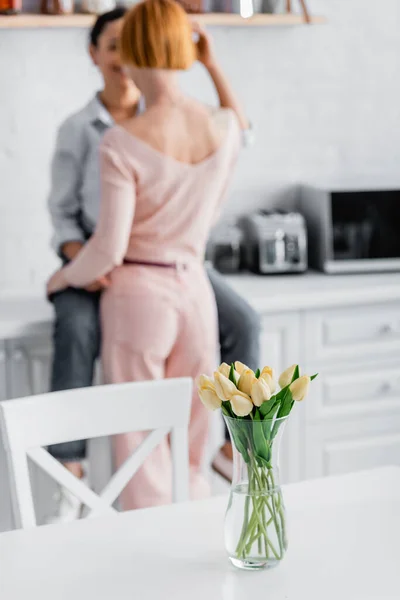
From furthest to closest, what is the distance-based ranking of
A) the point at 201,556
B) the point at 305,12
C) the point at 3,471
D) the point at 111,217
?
the point at 305,12 → the point at 3,471 → the point at 111,217 → the point at 201,556

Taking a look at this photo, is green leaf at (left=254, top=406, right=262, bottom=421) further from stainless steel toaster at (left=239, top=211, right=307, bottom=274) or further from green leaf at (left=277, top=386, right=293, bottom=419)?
stainless steel toaster at (left=239, top=211, right=307, bottom=274)

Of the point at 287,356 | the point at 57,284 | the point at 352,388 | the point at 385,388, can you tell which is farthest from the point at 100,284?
the point at 385,388

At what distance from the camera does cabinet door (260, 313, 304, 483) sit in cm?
277

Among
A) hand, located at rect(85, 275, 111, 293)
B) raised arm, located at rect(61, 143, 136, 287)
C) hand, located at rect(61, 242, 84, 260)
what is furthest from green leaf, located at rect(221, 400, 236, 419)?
hand, located at rect(61, 242, 84, 260)

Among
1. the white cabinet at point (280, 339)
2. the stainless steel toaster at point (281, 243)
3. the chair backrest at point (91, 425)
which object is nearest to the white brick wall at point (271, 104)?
the stainless steel toaster at point (281, 243)

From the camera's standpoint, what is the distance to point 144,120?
212cm

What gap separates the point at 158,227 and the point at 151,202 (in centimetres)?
7

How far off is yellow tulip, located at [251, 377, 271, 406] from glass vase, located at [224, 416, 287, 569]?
0.05m

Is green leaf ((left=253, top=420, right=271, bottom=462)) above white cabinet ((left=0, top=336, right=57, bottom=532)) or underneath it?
above

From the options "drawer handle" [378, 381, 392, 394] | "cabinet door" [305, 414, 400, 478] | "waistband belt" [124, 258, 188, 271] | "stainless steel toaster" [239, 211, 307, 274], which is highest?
"waistband belt" [124, 258, 188, 271]

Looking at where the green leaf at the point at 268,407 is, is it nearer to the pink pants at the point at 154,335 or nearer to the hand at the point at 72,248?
the pink pants at the point at 154,335

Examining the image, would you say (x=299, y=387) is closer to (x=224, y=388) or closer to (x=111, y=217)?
(x=224, y=388)

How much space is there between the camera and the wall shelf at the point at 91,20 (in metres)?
2.76

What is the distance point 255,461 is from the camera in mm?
1217
